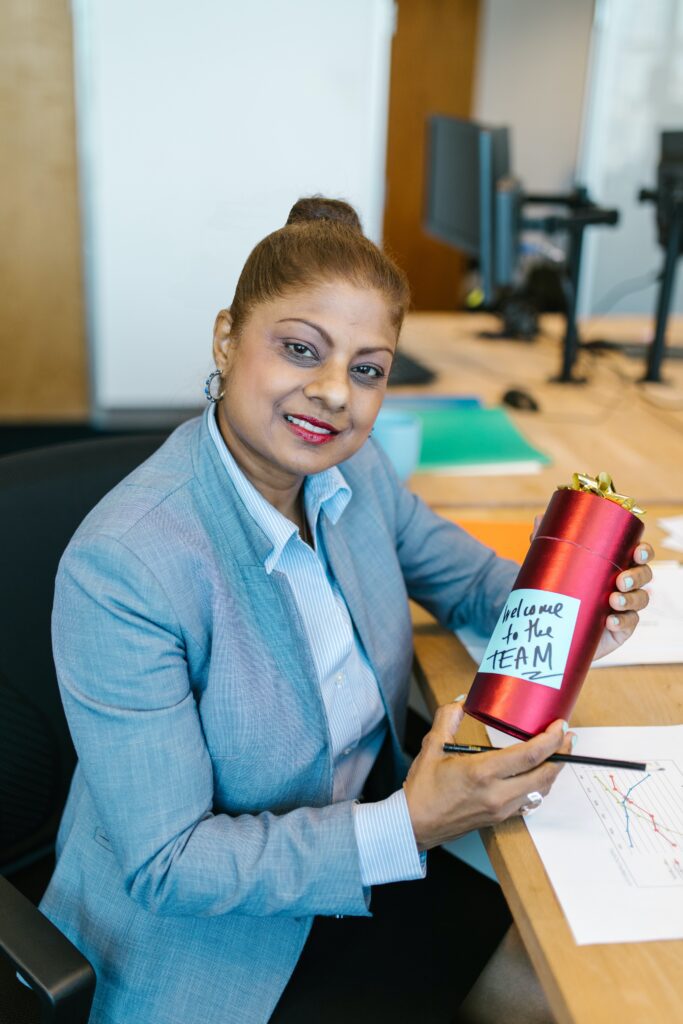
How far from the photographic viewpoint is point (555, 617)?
75cm

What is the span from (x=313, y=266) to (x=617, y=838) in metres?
0.57

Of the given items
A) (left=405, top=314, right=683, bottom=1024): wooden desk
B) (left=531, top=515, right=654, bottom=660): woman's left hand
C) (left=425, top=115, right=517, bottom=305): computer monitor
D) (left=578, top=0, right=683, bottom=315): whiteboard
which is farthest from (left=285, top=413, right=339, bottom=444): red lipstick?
(left=578, top=0, right=683, bottom=315): whiteboard

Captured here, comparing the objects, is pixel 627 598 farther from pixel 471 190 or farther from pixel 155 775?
pixel 471 190

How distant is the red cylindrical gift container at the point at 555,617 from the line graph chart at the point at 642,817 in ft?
0.35

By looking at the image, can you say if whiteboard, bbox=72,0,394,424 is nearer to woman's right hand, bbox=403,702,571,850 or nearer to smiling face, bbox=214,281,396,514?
smiling face, bbox=214,281,396,514

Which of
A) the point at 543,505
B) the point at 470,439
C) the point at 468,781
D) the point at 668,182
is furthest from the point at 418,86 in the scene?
the point at 468,781

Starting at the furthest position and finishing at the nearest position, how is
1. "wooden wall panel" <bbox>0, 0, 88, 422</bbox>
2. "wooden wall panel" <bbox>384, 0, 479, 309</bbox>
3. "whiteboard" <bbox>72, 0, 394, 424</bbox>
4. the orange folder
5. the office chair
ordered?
"wooden wall panel" <bbox>384, 0, 479, 309</bbox>, "wooden wall panel" <bbox>0, 0, 88, 422</bbox>, "whiteboard" <bbox>72, 0, 394, 424</bbox>, the orange folder, the office chair

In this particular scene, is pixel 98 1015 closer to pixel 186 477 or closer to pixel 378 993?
pixel 378 993

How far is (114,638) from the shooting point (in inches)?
30.8

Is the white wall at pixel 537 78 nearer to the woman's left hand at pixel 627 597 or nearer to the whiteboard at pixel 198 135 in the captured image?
the whiteboard at pixel 198 135

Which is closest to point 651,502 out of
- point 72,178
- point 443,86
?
point 72,178

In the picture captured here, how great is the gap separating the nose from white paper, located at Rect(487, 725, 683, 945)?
1.15 feet

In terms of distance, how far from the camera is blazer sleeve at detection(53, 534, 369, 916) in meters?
0.78

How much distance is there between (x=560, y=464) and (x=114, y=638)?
3.59 feet
